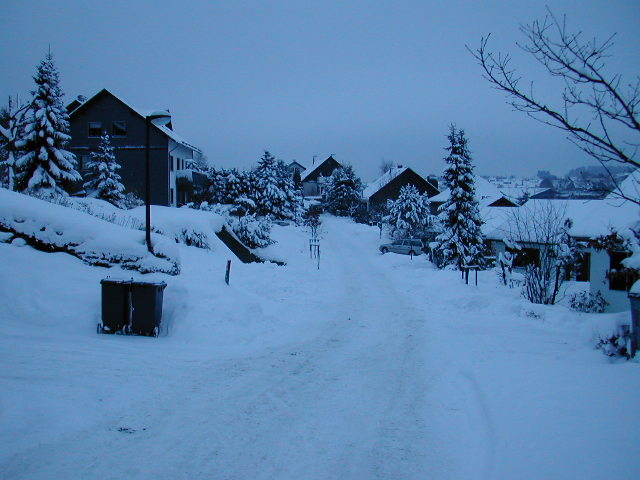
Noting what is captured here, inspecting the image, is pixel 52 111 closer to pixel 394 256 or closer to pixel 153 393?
pixel 394 256

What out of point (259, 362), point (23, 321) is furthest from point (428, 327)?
point (23, 321)

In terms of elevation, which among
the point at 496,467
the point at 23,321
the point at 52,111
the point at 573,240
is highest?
the point at 52,111

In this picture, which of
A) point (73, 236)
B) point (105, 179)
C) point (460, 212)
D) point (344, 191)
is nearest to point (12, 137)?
point (105, 179)

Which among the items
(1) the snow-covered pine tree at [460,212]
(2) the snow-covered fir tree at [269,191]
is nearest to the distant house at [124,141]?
(2) the snow-covered fir tree at [269,191]

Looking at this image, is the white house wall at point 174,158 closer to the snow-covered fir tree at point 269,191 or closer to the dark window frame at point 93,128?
the dark window frame at point 93,128

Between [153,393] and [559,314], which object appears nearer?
[153,393]

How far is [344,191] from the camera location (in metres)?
62.3

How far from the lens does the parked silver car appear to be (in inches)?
1385

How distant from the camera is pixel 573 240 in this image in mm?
17750

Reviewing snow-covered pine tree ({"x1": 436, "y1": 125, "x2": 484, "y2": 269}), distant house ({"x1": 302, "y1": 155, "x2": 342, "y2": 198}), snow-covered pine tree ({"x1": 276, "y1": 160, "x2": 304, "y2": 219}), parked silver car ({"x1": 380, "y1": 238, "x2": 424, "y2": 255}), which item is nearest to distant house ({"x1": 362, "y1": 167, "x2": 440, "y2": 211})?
snow-covered pine tree ({"x1": 276, "y1": 160, "x2": 304, "y2": 219})

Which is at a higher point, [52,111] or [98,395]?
[52,111]

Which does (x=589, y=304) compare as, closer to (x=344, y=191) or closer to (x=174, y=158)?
(x=174, y=158)

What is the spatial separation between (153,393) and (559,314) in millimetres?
9621

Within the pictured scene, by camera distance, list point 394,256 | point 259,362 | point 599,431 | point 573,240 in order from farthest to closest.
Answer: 1. point 394,256
2. point 573,240
3. point 259,362
4. point 599,431
